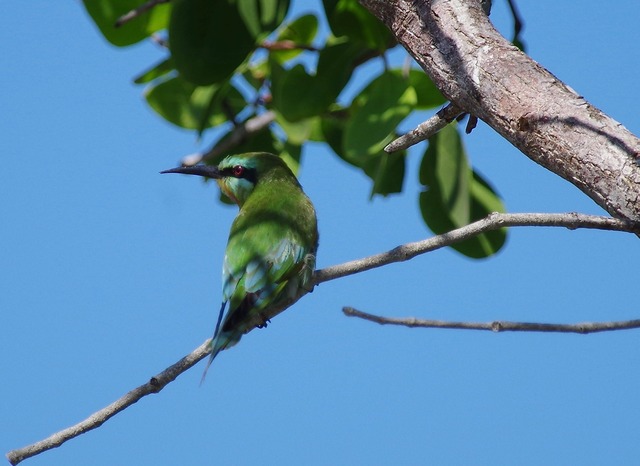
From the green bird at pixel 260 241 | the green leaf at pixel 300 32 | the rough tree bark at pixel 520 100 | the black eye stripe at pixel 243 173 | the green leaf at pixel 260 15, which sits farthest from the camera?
the black eye stripe at pixel 243 173

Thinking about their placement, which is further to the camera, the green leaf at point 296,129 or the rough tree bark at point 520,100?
the green leaf at point 296,129

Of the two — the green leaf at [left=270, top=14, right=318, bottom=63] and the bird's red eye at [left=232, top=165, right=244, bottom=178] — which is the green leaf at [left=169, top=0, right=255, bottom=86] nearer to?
the green leaf at [left=270, top=14, right=318, bottom=63]

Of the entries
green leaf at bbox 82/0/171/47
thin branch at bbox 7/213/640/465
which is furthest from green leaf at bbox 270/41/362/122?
thin branch at bbox 7/213/640/465

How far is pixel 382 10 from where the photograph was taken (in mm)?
1782

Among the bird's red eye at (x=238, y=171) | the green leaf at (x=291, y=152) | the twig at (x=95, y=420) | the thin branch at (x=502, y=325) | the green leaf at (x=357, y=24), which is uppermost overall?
the bird's red eye at (x=238, y=171)

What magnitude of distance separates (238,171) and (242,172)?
1.3 inches

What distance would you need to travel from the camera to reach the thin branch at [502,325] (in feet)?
5.47

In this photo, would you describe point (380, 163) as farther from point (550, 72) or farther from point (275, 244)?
point (550, 72)

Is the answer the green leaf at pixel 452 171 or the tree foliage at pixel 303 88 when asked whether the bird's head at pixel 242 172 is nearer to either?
the tree foliage at pixel 303 88

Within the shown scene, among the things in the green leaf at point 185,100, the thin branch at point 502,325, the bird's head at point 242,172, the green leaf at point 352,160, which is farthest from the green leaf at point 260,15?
the bird's head at point 242,172

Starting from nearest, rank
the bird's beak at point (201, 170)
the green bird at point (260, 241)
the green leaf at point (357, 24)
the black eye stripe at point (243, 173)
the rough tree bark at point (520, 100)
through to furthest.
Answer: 1. the rough tree bark at point (520, 100)
2. the green leaf at point (357, 24)
3. the green bird at point (260, 241)
4. the bird's beak at point (201, 170)
5. the black eye stripe at point (243, 173)

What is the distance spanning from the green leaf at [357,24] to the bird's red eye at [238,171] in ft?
3.80

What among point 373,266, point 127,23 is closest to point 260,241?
point 127,23

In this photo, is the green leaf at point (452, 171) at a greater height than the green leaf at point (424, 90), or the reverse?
the green leaf at point (424, 90)
